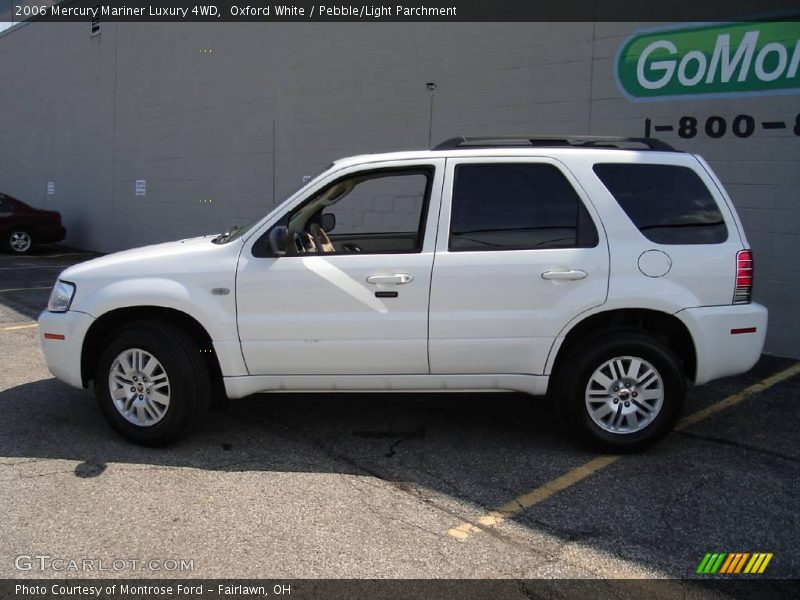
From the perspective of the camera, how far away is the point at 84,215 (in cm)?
1888

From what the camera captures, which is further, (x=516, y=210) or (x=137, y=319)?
(x=137, y=319)

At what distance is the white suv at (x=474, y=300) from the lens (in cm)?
444

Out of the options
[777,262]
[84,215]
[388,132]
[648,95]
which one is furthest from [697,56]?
[84,215]

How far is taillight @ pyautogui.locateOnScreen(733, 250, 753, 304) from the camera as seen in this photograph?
4492 millimetres

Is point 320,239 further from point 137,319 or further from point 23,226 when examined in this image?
point 23,226

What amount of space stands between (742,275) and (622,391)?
1060 mm

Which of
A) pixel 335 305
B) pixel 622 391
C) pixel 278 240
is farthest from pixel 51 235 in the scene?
pixel 622 391

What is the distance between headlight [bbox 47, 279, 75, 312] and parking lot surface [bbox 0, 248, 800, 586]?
2.98 feet

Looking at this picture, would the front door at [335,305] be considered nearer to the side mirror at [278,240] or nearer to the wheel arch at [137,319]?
the side mirror at [278,240]

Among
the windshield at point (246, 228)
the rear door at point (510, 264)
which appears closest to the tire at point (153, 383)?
the windshield at point (246, 228)

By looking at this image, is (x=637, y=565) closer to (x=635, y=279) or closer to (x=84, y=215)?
(x=635, y=279)

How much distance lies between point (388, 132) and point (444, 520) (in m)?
7.60

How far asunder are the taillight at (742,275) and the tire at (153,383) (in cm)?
347

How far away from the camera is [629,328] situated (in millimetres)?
4531
